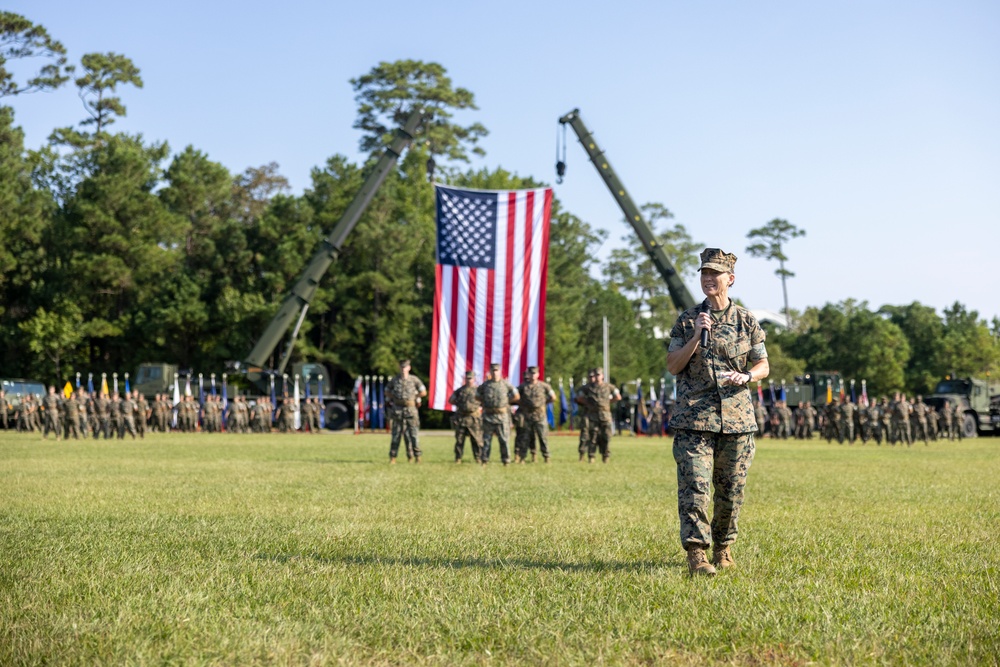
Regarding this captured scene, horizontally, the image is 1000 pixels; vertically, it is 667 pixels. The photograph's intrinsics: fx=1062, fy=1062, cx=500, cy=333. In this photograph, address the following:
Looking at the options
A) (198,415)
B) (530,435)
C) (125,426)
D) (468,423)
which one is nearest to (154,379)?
(198,415)

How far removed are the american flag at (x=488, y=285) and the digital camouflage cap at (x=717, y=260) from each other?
2504 centimetres

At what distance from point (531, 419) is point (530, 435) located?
37cm

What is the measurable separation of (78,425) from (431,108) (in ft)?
127

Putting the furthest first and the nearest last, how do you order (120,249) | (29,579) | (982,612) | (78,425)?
(120,249) → (78,425) → (29,579) → (982,612)

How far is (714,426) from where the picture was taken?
6.70m

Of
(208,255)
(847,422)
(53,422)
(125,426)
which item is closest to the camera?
(53,422)

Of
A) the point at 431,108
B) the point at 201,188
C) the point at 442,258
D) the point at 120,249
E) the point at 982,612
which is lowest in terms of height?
the point at 982,612

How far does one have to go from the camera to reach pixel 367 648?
15.7 feet

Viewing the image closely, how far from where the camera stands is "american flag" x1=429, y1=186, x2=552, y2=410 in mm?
32375

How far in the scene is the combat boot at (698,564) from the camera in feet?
21.5

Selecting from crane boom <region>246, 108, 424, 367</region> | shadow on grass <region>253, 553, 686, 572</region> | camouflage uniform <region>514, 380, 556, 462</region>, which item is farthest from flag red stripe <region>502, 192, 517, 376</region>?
shadow on grass <region>253, 553, 686, 572</region>

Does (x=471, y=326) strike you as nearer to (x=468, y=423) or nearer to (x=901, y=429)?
(x=468, y=423)

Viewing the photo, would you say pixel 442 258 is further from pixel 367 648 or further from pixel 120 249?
pixel 120 249

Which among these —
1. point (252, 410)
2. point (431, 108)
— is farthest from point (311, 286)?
point (431, 108)
